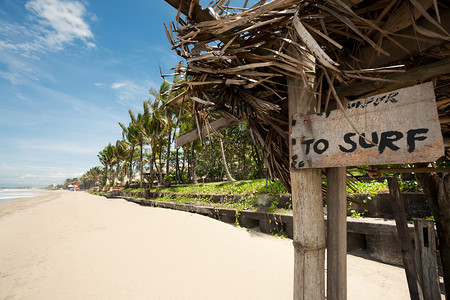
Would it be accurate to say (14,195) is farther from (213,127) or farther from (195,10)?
(195,10)

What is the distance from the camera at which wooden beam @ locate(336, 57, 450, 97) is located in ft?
3.96

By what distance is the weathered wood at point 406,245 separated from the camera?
1.91 m

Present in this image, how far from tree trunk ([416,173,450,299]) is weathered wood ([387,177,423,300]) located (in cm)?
23

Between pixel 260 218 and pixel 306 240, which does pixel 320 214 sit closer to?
pixel 306 240

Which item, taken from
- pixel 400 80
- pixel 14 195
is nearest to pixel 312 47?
pixel 400 80

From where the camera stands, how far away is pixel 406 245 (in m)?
2.00

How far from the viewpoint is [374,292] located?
8.91ft

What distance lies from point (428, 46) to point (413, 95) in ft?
1.50

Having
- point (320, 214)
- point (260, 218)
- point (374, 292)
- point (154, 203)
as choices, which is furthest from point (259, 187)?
point (154, 203)

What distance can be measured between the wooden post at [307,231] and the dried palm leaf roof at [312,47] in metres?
0.28

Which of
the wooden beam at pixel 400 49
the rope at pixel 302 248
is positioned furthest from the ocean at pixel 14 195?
the wooden beam at pixel 400 49

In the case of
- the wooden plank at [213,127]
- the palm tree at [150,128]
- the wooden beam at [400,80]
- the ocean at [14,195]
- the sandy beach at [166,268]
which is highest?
Result: the palm tree at [150,128]

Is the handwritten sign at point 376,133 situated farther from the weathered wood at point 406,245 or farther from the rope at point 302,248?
the weathered wood at point 406,245

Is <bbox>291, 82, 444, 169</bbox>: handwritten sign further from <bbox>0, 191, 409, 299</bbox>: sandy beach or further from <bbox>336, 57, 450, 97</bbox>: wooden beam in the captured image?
<bbox>0, 191, 409, 299</bbox>: sandy beach
